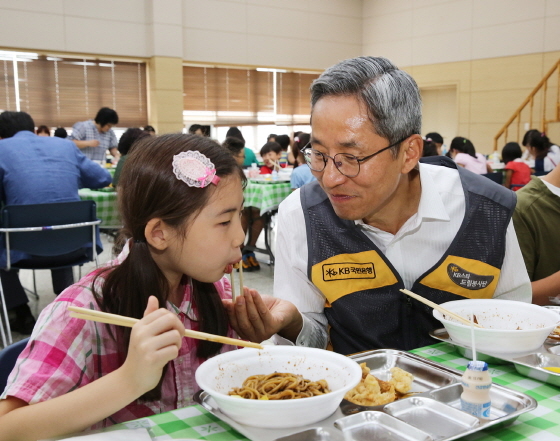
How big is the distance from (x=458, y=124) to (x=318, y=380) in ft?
35.1

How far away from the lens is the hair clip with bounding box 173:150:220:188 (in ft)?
3.93

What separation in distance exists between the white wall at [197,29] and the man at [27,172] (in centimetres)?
569

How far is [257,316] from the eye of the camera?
52.3 inches

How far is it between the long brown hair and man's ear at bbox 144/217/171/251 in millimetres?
11

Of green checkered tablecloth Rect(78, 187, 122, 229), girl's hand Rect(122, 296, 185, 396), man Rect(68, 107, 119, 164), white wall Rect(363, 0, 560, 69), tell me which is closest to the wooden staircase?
white wall Rect(363, 0, 560, 69)

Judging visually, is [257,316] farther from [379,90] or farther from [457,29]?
[457,29]

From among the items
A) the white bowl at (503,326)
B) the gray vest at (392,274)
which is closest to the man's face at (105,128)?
the gray vest at (392,274)

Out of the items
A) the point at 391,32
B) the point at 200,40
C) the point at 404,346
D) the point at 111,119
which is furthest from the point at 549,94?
the point at 404,346

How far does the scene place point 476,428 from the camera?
88cm

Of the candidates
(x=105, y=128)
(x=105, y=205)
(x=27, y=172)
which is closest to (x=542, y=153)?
(x=105, y=205)

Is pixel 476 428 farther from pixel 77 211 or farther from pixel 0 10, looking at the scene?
pixel 0 10

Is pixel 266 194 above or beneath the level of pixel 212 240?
beneath

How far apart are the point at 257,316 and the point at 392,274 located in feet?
1.36

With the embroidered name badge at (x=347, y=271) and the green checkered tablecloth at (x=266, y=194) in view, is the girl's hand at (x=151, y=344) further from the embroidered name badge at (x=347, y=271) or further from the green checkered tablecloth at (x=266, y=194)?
the green checkered tablecloth at (x=266, y=194)
